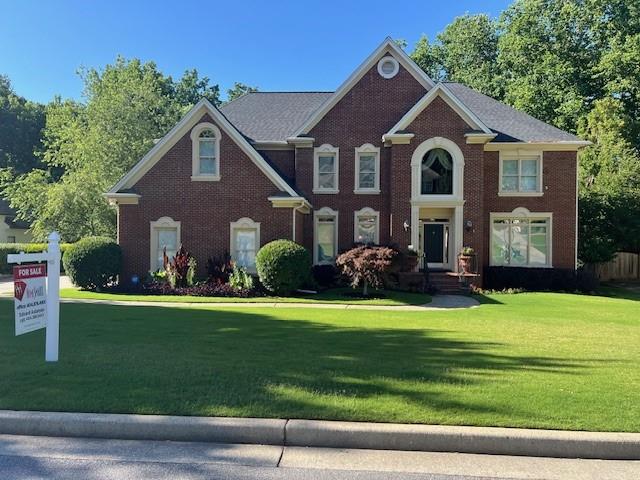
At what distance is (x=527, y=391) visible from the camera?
567 centimetres

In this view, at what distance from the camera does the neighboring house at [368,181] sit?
1898 cm

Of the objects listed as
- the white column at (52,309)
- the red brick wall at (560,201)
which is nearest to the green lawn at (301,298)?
the red brick wall at (560,201)

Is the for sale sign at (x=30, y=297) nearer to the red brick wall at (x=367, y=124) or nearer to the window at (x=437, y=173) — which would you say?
the red brick wall at (x=367, y=124)

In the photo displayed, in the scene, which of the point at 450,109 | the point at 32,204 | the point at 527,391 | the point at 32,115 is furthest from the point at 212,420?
the point at 32,115

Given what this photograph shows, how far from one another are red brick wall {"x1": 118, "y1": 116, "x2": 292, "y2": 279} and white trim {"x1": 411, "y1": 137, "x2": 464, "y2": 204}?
18.1ft

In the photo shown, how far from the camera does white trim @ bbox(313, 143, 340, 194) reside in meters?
21.9

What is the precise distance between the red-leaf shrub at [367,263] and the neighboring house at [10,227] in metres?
38.3

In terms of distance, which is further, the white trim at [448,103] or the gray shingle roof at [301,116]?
the gray shingle roof at [301,116]

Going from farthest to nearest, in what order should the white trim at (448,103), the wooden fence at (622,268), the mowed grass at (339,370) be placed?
the wooden fence at (622,268) < the white trim at (448,103) < the mowed grass at (339,370)

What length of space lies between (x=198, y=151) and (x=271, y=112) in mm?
6876

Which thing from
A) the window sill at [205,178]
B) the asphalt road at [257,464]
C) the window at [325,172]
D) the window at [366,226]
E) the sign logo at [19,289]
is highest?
the window at [325,172]

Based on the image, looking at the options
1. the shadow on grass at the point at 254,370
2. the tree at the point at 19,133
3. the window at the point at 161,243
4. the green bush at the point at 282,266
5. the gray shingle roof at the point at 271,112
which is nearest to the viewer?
the shadow on grass at the point at 254,370

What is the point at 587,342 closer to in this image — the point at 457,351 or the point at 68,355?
the point at 457,351

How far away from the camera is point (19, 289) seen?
6465mm
